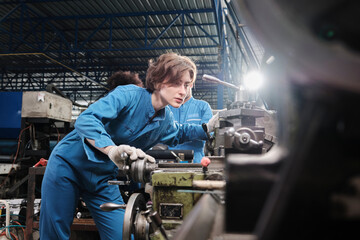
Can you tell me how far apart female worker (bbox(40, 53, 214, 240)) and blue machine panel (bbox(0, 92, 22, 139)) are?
2951mm

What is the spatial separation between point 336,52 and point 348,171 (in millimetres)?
96

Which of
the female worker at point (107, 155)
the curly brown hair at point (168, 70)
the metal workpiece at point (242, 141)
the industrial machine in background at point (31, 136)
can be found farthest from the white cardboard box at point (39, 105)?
the metal workpiece at point (242, 141)

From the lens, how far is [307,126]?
227 mm

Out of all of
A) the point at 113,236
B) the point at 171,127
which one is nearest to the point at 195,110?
the point at 171,127

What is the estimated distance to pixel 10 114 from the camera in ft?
12.6

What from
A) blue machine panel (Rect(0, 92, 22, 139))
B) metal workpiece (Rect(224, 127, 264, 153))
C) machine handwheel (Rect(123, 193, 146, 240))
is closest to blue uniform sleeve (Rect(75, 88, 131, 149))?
machine handwheel (Rect(123, 193, 146, 240))

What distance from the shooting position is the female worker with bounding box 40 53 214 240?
4.20 feet

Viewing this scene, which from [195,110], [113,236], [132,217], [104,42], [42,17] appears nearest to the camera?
[132,217]

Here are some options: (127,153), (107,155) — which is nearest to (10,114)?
(107,155)

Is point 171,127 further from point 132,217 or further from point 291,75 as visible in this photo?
point 291,75

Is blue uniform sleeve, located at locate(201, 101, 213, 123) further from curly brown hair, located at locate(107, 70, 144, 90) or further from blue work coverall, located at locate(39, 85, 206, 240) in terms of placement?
blue work coverall, located at locate(39, 85, 206, 240)

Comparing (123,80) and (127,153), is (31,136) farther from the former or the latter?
(127,153)

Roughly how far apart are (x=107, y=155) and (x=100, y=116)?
0.20 m

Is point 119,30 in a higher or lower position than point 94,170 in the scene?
higher
